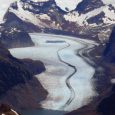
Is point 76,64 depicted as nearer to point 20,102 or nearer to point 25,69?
point 25,69

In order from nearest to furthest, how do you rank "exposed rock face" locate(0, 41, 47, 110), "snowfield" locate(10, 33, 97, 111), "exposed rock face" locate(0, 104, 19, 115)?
1. "exposed rock face" locate(0, 104, 19, 115)
2. "snowfield" locate(10, 33, 97, 111)
3. "exposed rock face" locate(0, 41, 47, 110)

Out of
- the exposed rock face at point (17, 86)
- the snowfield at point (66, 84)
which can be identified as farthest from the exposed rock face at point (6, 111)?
the exposed rock face at point (17, 86)

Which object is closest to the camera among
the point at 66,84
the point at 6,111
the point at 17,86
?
the point at 6,111

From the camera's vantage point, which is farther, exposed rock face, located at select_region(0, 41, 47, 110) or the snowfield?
exposed rock face, located at select_region(0, 41, 47, 110)

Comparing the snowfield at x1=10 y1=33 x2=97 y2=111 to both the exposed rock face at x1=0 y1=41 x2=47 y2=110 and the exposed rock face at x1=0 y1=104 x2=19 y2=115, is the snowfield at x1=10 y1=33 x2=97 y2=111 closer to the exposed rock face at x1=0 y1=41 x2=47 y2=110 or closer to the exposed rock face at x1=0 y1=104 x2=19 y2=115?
the exposed rock face at x1=0 y1=41 x2=47 y2=110

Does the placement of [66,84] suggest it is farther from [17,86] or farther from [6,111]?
[6,111]

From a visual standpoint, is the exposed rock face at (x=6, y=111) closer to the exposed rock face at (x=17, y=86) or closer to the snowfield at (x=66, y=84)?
the snowfield at (x=66, y=84)

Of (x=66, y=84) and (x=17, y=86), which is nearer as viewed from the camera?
(x=17, y=86)

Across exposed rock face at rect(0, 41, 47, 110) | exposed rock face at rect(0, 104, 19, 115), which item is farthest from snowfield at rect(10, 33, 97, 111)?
exposed rock face at rect(0, 104, 19, 115)

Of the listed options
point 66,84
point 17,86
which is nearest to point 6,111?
point 17,86

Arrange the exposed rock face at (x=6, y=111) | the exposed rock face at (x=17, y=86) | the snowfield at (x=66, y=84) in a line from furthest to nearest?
the exposed rock face at (x=17, y=86)
the snowfield at (x=66, y=84)
the exposed rock face at (x=6, y=111)
